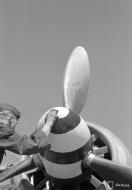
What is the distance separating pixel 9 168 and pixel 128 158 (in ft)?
2.91

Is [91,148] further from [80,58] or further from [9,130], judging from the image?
[80,58]

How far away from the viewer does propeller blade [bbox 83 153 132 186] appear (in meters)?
2.92

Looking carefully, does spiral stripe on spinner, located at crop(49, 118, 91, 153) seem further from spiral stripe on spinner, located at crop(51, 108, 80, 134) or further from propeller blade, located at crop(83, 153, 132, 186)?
propeller blade, located at crop(83, 153, 132, 186)

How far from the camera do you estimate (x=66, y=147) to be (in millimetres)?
2863

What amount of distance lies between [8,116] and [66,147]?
0.44 metres

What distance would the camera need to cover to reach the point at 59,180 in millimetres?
2980

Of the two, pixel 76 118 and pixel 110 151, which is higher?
pixel 76 118

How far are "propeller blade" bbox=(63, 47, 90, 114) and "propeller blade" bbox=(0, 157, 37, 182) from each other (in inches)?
21.1

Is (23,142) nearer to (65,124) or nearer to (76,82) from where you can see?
(65,124)

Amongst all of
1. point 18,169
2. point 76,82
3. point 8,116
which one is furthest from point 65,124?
point 76,82

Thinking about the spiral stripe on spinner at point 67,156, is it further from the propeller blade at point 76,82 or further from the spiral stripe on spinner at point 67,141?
the propeller blade at point 76,82

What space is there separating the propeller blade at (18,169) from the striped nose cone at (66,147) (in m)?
0.28

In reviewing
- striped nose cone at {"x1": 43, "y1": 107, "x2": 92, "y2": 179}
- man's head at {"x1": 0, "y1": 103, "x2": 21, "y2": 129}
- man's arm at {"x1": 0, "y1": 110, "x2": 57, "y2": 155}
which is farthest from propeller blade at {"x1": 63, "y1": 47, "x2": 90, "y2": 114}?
man's arm at {"x1": 0, "y1": 110, "x2": 57, "y2": 155}

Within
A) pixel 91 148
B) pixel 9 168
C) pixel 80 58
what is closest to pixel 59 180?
pixel 91 148
